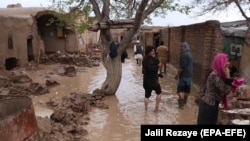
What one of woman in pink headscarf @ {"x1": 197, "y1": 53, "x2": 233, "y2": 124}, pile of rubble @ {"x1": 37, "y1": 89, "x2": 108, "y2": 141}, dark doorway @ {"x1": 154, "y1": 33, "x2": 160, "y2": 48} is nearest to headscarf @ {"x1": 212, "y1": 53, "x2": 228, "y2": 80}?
woman in pink headscarf @ {"x1": 197, "y1": 53, "x2": 233, "y2": 124}

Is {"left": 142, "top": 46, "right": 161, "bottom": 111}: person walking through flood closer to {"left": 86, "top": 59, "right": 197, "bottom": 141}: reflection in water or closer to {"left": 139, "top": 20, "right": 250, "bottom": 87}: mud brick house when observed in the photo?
{"left": 86, "top": 59, "right": 197, "bottom": 141}: reflection in water

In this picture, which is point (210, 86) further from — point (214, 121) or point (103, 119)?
point (103, 119)

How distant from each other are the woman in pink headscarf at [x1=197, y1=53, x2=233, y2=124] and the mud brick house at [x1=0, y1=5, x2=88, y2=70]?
11123mm

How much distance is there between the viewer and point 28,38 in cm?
1706

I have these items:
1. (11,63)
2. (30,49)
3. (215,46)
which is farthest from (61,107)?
(30,49)

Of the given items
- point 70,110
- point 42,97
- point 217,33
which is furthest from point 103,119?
point 217,33

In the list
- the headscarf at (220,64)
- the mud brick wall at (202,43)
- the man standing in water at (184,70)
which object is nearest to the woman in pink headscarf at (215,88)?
the headscarf at (220,64)

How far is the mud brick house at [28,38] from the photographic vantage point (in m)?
15.1

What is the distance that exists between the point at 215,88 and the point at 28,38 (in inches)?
581

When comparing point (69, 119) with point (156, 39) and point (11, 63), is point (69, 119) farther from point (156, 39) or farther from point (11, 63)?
point (156, 39)

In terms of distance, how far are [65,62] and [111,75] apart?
977 cm

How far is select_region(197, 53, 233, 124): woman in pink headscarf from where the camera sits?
398cm

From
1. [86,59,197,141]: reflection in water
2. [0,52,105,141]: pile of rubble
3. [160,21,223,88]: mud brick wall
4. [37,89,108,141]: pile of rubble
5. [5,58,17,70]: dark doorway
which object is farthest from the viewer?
[5,58,17,70]: dark doorway

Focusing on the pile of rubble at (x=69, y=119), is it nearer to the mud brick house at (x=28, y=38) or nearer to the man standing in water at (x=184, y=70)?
the man standing in water at (x=184, y=70)
